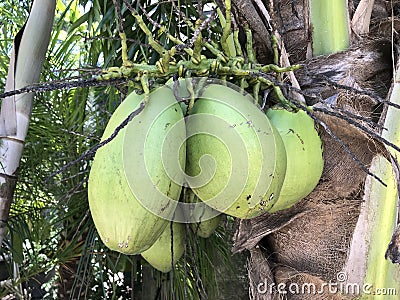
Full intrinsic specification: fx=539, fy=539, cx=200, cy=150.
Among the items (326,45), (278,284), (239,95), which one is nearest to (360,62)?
(326,45)

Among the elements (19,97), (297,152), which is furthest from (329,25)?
(19,97)

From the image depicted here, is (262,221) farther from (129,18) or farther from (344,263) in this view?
(129,18)

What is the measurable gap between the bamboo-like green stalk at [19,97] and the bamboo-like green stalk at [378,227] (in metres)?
0.54

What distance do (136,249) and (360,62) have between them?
44cm

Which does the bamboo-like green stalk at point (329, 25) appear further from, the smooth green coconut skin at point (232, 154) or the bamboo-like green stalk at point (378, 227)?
the smooth green coconut skin at point (232, 154)

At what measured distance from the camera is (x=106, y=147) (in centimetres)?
61

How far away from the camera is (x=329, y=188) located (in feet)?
2.62

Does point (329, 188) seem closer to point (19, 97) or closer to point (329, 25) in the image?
point (329, 25)

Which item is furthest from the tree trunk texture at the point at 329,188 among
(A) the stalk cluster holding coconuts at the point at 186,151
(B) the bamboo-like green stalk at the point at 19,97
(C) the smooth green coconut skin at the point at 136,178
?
(B) the bamboo-like green stalk at the point at 19,97

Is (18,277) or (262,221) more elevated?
(262,221)

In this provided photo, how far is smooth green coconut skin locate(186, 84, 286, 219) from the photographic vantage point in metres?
0.61

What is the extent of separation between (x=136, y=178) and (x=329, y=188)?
0.34 metres

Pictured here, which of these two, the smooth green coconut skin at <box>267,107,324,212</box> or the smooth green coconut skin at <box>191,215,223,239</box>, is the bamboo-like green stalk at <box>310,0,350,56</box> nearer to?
the smooth green coconut skin at <box>267,107,324,212</box>

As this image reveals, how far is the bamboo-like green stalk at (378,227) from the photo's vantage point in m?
0.72
